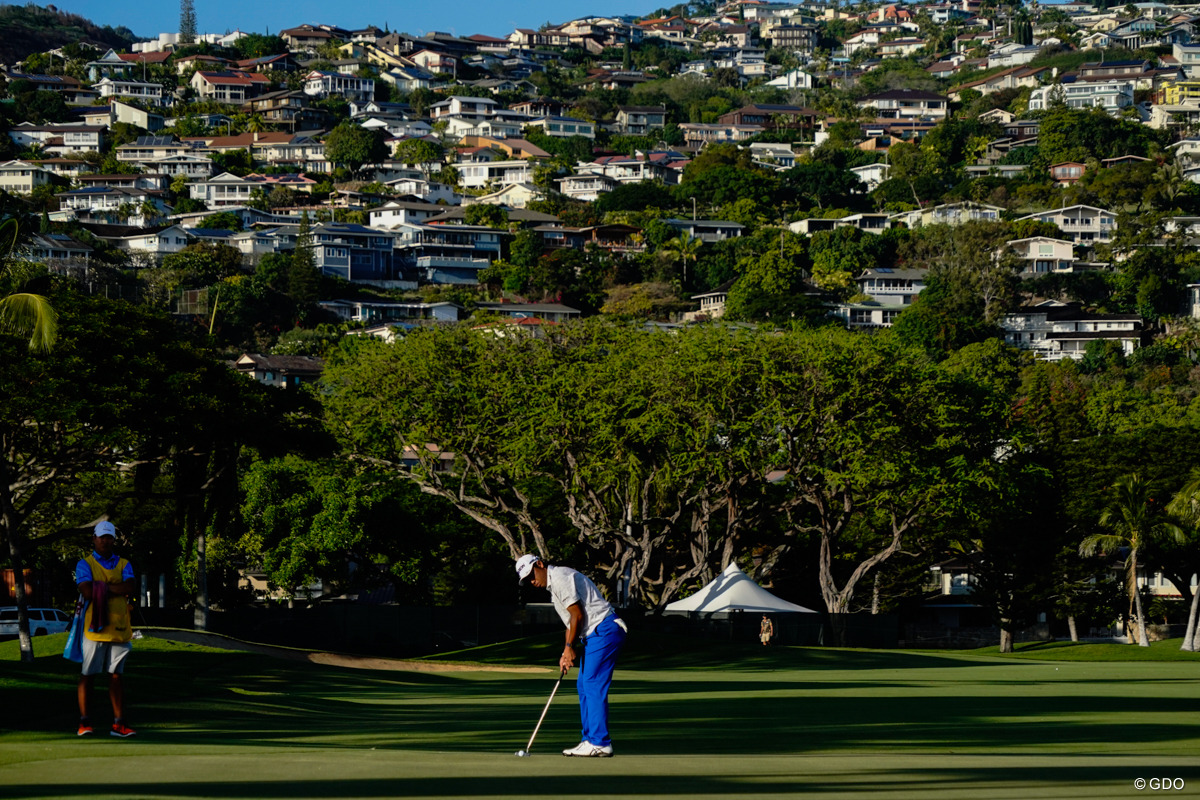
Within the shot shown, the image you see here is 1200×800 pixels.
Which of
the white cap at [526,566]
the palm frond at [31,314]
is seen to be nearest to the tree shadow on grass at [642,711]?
the white cap at [526,566]

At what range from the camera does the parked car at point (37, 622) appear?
162 ft

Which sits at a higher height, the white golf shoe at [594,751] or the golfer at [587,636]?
the golfer at [587,636]

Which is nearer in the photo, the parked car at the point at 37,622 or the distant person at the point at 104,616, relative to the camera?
the distant person at the point at 104,616

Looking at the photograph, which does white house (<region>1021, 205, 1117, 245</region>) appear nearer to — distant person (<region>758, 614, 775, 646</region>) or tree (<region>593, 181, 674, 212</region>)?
tree (<region>593, 181, 674, 212</region>)

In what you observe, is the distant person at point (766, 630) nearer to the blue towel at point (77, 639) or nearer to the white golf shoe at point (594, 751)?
the blue towel at point (77, 639)

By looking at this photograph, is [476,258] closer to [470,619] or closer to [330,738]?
[470,619]

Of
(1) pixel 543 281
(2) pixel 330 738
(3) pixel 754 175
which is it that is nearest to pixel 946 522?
(2) pixel 330 738

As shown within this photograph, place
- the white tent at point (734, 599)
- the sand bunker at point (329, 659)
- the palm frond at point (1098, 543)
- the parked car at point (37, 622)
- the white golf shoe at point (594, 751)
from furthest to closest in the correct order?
the palm frond at point (1098, 543) → the parked car at point (37, 622) → the white tent at point (734, 599) → the sand bunker at point (329, 659) → the white golf shoe at point (594, 751)

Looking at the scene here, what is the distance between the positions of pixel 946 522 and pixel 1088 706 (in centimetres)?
3865

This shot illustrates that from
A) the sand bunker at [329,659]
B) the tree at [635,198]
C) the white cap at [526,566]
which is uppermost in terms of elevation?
the tree at [635,198]

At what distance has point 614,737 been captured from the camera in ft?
46.9

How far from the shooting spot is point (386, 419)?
177 feet

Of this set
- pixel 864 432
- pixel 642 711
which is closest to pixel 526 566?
pixel 642 711

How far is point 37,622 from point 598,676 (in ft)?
136
